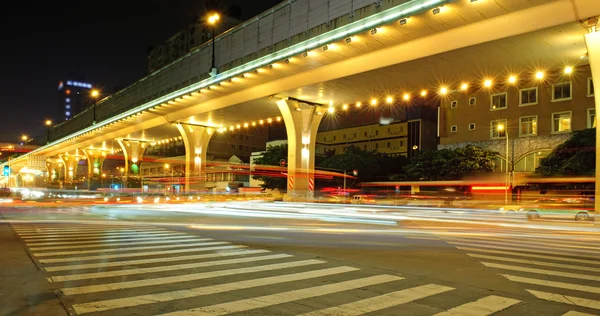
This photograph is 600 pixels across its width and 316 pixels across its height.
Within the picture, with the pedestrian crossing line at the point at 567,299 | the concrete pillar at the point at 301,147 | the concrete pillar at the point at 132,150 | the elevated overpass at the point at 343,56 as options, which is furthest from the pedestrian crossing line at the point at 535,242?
the concrete pillar at the point at 132,150

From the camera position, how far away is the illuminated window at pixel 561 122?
43.6 metres

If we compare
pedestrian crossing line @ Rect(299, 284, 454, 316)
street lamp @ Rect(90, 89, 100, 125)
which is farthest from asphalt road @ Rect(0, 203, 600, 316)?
street lamp @ Rect(90, 89, 100, 125)

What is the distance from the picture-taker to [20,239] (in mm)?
13297

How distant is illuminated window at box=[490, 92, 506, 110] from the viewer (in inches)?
1967

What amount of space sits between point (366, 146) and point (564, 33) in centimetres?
6821

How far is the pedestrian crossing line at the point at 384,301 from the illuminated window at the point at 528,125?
44919mm

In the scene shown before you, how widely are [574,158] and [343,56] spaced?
24547 millimetres

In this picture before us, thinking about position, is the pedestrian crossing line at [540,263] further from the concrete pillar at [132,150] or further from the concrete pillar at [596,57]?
the concrete pillar at [132,150]

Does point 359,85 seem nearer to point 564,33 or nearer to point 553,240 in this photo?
point 564,33

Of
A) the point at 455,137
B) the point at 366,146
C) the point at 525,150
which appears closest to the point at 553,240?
the point at 525,150

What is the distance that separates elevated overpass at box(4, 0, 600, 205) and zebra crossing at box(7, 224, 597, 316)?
1075 centimetres

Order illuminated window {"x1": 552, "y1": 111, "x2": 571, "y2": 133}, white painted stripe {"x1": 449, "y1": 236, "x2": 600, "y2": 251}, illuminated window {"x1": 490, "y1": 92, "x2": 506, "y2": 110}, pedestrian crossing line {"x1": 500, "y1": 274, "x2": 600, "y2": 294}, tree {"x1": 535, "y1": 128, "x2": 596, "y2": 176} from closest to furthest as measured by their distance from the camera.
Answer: pedestrian crossing line {"x1": 500, "y1": 274, "x2": 600, "y2": 294}
white painted stripe {"x1": 449, "y1": 236, "x2": 600, "y2": 251}
tree {"x1": 535, "y1": 128, "x2": 596, "y2": 176}
illuminated window {"x1": 552, "y1": 111, "x2": 571, "y2": 133}
illuminated window {"x1": 490, "y1": 92, "x2": 506, "y2": 110}

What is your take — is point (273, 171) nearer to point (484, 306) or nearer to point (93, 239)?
point (93, 239)

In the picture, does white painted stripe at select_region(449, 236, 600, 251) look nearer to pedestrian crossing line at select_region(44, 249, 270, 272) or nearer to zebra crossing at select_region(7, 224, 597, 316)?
zebra crossing at select_region(7, 224, 597, 316)
